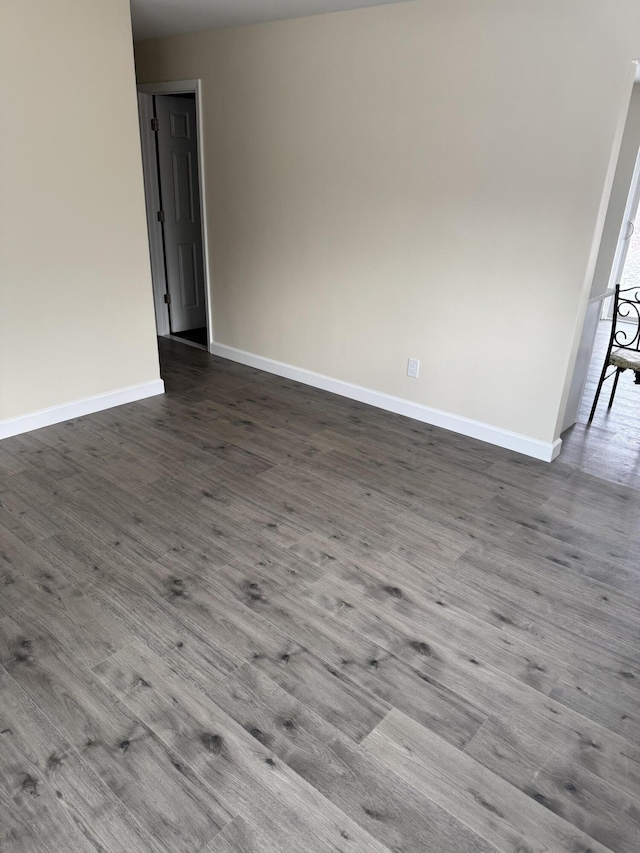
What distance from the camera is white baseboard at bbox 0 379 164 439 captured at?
3.68 meters

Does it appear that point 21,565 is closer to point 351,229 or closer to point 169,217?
point 351,229

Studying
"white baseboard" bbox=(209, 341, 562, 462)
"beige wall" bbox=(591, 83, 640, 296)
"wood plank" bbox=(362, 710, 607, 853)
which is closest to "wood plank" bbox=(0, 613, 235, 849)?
"wood plank" bbox=(362, 710, 607, 853)

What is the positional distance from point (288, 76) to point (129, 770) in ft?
13.4

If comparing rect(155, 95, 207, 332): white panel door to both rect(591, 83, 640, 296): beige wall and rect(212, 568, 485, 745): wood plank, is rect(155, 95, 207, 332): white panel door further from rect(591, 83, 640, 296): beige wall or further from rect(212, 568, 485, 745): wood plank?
rect(591, 83, 640, 296): beige wall

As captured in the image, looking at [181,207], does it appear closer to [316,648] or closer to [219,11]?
[219,11]

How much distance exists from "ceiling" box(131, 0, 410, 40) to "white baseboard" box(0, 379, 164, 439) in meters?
2.37

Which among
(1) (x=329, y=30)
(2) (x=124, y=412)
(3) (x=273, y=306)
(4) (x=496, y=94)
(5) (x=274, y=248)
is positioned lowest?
(2) (x=124, y=412)

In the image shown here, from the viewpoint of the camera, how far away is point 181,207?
5539 mm

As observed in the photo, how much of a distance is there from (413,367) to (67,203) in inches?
93.0

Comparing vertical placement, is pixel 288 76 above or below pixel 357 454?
above

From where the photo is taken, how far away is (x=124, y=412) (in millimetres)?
4074

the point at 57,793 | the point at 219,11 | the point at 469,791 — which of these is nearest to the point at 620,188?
the point at 219,11

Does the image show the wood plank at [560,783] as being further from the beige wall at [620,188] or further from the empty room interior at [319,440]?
the beige wall at [620,188]

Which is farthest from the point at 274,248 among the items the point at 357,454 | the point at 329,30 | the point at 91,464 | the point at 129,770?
the point at 129,770
